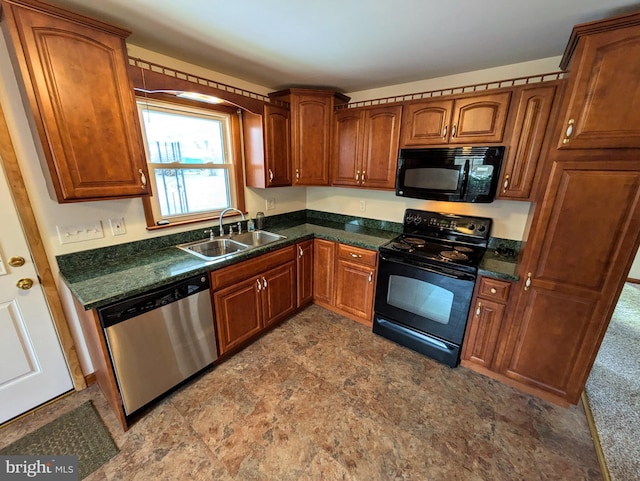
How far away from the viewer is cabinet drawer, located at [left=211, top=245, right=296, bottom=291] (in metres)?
1.92

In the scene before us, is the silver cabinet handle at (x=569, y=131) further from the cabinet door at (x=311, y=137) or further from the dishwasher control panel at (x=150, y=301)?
the dishwasher control panel at (x=150, y=301)

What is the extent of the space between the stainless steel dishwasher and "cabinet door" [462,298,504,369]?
199cm

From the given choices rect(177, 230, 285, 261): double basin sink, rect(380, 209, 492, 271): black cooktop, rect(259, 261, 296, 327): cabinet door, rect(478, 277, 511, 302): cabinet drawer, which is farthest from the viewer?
rect(259, 261, 296, 327): cabinet door

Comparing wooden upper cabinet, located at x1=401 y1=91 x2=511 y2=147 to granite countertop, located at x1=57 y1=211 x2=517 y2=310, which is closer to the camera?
granite countertop, located at x1=57 y1=211 x2=517 y2=310

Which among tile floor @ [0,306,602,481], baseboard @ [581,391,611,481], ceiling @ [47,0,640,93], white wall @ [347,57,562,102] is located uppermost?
ceiling @ [47,0,640,93]

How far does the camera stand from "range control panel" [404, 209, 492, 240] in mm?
2291

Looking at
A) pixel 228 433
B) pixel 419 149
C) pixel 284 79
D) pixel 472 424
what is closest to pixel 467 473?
pixel 472 424

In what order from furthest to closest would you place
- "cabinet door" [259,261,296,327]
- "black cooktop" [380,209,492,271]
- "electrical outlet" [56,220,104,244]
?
"cabinet door" [259,261,296,327] → "black cooktop" [380,209,492,271] → "electrical outlet" [56,220,104,244]

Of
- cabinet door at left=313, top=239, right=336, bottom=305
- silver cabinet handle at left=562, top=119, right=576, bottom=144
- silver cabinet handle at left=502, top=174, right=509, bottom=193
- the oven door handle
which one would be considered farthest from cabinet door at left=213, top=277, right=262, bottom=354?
silver cabinet handle at left=562, top=119, right=576, bottom=144

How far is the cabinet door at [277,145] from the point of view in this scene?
2416 mm

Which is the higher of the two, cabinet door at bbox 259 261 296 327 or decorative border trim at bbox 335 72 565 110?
decorative border trim at bbox 335 72 565 110

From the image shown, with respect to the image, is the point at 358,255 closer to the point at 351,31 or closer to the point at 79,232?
the point at 351,31

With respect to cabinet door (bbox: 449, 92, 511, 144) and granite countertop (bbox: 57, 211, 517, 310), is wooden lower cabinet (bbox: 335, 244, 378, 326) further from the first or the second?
cabinet door (bbox: 449, 92, 511, 144)

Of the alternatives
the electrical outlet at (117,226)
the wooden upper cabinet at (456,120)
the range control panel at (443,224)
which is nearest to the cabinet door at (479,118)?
the wooden upper cabinet at (456,120)
